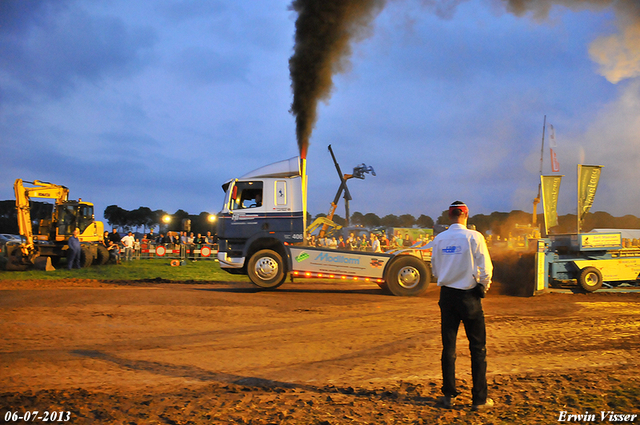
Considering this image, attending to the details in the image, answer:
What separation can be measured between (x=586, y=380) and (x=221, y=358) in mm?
4088

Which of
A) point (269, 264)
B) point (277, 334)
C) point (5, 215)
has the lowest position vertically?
point (277, 334)

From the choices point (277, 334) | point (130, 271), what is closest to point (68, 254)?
point (130, 271)

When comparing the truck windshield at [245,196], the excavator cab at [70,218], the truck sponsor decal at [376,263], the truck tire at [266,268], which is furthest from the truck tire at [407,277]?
the excavator cab at [70,218]

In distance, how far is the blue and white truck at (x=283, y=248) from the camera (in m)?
10.8

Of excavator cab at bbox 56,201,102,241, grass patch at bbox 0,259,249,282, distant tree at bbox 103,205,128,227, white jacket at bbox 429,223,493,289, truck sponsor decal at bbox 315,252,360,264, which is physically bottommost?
grass patch at bbox 0,259,249,282

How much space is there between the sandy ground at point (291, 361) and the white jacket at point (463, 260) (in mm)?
1073

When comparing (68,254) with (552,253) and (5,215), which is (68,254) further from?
(5,215)

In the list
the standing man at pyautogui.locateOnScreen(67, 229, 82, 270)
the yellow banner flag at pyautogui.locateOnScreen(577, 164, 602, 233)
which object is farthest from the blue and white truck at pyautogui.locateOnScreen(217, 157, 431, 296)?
the standing man at pyautogui.locateOnScreen(67, 229, 82, 270)

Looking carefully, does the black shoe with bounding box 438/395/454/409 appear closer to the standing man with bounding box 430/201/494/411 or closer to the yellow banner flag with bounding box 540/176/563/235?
the standing man with bounding box 430/201/494/411

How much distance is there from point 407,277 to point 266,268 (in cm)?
370

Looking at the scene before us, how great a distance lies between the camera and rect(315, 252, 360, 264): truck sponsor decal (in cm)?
1078

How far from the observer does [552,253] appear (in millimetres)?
11789

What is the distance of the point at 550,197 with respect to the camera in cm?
1638

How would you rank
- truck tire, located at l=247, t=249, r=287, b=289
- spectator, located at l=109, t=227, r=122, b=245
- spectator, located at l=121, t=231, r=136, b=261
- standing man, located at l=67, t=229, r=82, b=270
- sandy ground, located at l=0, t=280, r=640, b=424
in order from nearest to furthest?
sandy ground, located at l=0, t=280, r=640, b=424
truck tire, located at l=247, t=249, r=287, b=289
standing man, located at l=67, t=229, r=82, b=270
spectator, located at l=121, t=231, r=136, b=261
spectator, located at l=109, t=227, r=122, b=245
